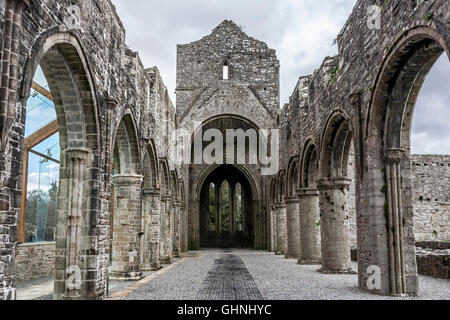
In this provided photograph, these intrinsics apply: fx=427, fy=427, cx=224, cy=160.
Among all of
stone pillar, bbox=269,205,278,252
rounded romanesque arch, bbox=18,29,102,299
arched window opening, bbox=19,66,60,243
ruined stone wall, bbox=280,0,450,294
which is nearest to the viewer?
ruined stone wall, bbox=280,0,450,294

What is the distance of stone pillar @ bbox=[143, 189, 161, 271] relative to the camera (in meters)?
12.4

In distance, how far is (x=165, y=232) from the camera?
1498 cm

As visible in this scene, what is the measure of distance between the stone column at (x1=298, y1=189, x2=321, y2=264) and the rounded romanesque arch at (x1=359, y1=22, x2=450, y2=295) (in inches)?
215

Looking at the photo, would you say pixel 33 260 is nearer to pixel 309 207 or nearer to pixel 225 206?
pixel 309 207

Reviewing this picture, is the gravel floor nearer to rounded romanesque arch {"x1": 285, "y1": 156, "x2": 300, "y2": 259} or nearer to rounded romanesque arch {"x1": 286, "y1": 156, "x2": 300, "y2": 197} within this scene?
rounded romanesque arch {"x1": 285, "y1": 156, "x2": 300, "y2": 259}

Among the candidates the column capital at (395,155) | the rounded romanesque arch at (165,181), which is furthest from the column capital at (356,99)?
the rounded romanesque arch at (165,181)

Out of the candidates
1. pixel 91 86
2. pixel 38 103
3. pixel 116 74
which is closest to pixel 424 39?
pixel 91 86

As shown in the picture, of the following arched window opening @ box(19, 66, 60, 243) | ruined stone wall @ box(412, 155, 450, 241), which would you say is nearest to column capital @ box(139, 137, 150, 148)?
arched window opening @ box(19, 66, 60, 243)

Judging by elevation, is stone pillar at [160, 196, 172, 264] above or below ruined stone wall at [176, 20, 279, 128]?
below

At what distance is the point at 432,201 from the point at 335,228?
10.3 meters

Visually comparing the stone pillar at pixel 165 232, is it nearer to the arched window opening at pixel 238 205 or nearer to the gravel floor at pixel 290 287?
the gravel floor at pixel 290 287

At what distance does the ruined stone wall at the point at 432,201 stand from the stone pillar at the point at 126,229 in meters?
13.2

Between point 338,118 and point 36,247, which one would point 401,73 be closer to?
point 338,118

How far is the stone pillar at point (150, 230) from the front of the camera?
486 inches
